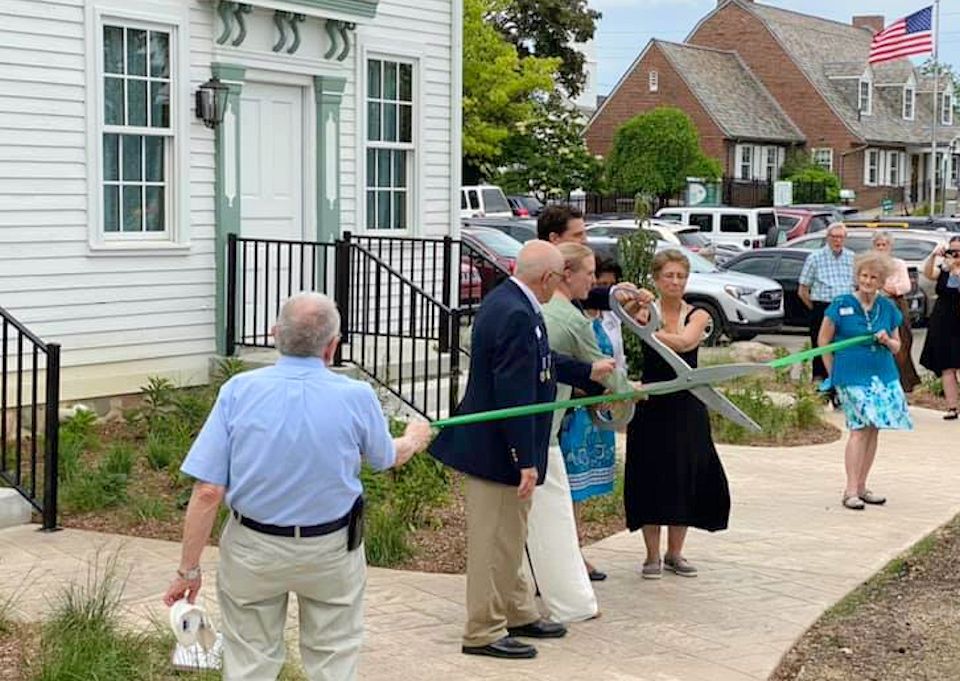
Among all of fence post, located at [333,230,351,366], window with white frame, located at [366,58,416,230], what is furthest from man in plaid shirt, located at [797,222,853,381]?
fence post, located at [333,230,351,366]

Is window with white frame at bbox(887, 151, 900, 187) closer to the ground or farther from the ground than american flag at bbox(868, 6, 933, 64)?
closer to the ground

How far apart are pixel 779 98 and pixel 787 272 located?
37.4 meters

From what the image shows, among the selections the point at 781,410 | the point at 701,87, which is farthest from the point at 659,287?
the point at 701,87

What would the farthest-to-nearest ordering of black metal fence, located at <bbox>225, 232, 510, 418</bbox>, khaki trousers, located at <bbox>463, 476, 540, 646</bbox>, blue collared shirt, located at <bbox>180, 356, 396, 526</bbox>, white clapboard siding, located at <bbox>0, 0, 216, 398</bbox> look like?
black metal fence, located at <bbox>225, 232, 510, 418</bbox> → white clapboard siding, located at <bbox>0, 0, 216, 398</bbox> → khaki trousers, located at <bbox>463, 476, 540, 646</bbox> → blue collared shirt, located at <bbox>180, 356, 396, 526</bbox>

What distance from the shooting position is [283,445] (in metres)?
4.38

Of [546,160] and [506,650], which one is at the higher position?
[546,160]

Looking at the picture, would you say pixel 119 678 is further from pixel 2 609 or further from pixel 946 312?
pixel 946 312

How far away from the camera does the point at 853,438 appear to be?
9312 mm

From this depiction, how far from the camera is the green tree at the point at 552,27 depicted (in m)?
55.1

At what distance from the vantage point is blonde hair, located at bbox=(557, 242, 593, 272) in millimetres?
6492

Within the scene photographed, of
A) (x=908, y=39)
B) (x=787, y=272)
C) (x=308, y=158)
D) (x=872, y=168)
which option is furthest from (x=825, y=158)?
(x=308, y=158)

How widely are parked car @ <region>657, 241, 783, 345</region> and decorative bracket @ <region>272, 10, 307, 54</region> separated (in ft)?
29.5

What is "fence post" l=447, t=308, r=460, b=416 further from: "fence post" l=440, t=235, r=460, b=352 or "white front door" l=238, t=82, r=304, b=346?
"white front door" l=238, t=82, r=304, b=346

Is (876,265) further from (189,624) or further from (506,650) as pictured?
(189,624)
